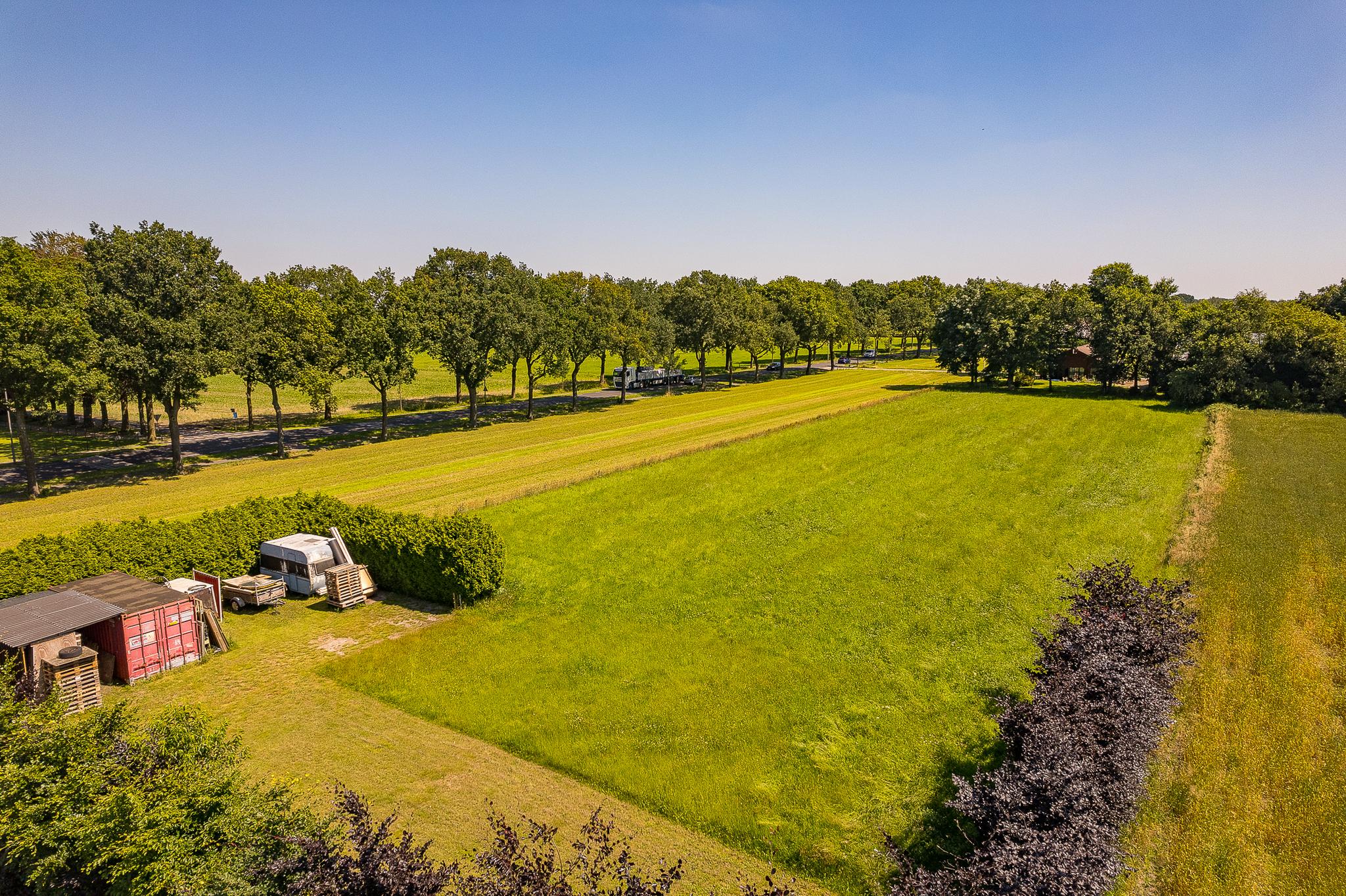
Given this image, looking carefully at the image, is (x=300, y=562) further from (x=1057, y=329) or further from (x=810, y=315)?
(x=810, y=315)

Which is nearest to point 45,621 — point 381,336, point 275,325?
point 275,325

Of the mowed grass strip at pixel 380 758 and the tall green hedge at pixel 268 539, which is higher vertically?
the tall green hedge at pixel 268 539

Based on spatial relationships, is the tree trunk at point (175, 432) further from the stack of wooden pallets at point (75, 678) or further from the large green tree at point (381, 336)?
the stack of wooden pallets at point (75, 678)

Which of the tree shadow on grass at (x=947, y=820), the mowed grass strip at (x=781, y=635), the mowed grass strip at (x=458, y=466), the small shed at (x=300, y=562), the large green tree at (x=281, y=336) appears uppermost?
the large green tree at (x=281, y=336)

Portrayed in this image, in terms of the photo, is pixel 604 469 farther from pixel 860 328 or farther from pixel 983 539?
pixel 860 328

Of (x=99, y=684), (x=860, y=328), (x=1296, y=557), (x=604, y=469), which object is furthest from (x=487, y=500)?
(x=860, y=328)

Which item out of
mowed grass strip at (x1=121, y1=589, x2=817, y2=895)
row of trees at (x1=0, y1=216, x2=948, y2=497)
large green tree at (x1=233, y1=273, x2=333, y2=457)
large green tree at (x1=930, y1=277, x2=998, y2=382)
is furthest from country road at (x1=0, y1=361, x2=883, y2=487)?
large green tree at (x1=930, y1=277, x2=998, y2=382)

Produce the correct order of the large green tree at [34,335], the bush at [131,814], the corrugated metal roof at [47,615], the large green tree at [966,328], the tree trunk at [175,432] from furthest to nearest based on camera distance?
the large green tree at [966,328], the tree trunk at [175,432], the large green tree at [34,335], the corrugated metal roof at [47,615], the bush at [131,814]

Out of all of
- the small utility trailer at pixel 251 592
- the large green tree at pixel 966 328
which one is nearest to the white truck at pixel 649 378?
the large green tree at pixel 966 328

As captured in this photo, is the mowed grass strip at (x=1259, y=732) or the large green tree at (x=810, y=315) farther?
the large green tree at (x=810, y=315)
